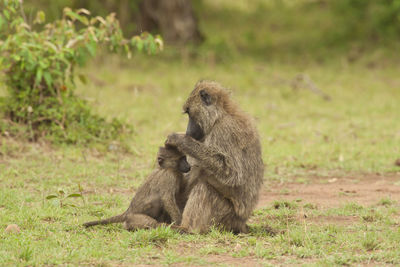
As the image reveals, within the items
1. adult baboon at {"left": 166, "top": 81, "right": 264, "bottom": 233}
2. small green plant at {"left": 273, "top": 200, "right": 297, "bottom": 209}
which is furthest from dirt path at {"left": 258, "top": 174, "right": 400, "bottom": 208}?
adult baboon at {"left": 166, "top": 81, "right": 264, "bottom": 233}

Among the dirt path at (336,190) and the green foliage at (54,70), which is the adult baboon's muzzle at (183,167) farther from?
the green foliage at (54,70)

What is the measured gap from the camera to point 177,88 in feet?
44.7

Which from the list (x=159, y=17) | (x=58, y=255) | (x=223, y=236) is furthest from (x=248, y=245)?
(x=159, y=17)

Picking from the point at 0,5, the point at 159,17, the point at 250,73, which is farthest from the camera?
the point at 159,17

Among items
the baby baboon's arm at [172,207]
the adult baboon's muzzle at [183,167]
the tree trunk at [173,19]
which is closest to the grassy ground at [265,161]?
the baby baboon's arm at [172,207]

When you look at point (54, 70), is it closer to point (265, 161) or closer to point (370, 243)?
point (265, 161)

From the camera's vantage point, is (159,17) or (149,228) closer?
(149,228)

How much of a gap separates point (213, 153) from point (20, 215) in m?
Result: 1.77

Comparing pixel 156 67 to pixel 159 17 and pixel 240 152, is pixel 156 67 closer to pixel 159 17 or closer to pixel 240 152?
pixel 159 17

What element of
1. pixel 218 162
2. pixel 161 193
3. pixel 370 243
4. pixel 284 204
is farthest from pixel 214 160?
pixel 284 204

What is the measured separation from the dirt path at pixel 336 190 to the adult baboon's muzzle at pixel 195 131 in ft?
4.86

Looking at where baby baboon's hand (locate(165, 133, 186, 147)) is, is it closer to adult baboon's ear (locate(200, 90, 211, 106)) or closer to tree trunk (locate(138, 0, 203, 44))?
adult baboon's ear (locate(200, 90, 211, 106))

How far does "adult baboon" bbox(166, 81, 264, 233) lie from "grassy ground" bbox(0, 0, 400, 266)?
0.19 meters

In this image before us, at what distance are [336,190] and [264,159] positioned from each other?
5.00ft
